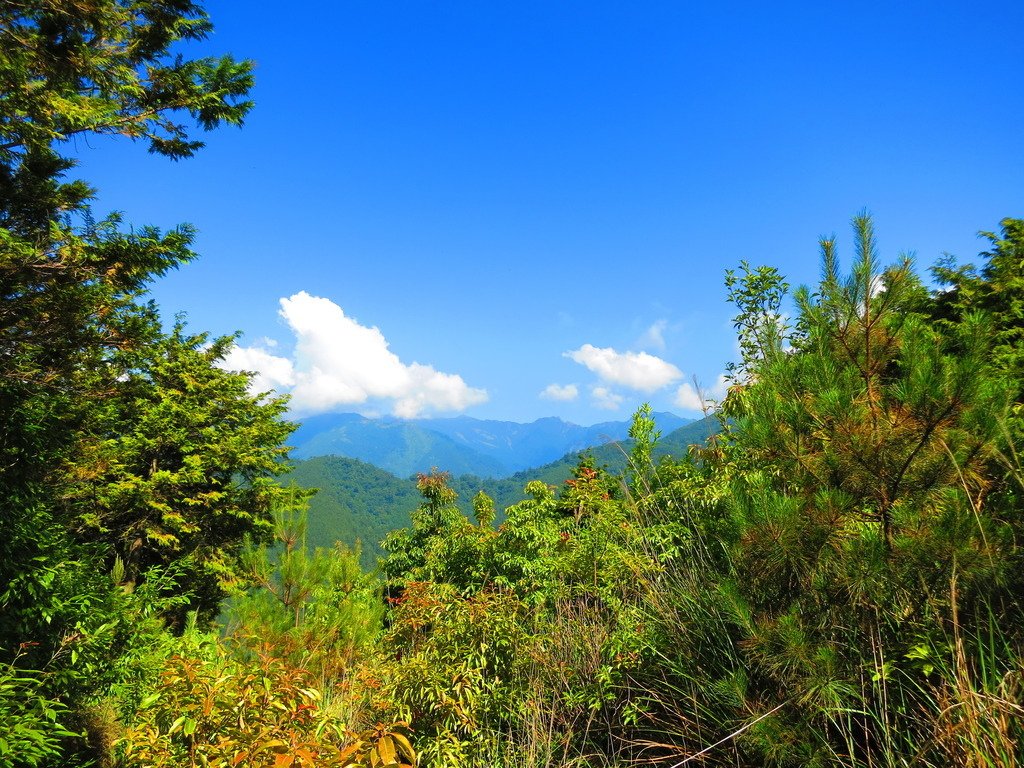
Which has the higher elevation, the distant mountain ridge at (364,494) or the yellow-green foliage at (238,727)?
the yellow-green foliage at (238,727)

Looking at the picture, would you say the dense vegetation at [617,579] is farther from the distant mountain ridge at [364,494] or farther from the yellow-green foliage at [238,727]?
the distant mountain ridge at [364,494]

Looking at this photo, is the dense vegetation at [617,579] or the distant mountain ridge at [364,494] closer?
the dense vegetation at [617,579]

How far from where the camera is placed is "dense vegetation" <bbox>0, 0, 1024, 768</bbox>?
189 centimetres

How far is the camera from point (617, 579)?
4012 mm

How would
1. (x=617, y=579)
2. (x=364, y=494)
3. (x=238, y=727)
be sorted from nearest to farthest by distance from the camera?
(x=238, y=727), (x=617, y=579), (x=364, y=494)

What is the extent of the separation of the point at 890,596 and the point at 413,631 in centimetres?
296

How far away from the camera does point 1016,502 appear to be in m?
1.91

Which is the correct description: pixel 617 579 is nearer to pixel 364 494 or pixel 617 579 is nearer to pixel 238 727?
pixel 238 727

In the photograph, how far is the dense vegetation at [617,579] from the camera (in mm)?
1893

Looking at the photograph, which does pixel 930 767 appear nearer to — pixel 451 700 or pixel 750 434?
pixel 750 434

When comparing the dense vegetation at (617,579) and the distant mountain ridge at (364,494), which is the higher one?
the dense vegetation at (617,579)

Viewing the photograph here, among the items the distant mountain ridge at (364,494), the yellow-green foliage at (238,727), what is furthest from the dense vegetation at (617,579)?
the distant mountain ridge at (364,494)

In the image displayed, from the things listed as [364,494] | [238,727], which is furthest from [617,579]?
[364,494]

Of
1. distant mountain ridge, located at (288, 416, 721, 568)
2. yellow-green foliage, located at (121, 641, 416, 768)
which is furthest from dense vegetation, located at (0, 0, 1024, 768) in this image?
distant mountain ridge, located at (288, 416, 721, 568)
